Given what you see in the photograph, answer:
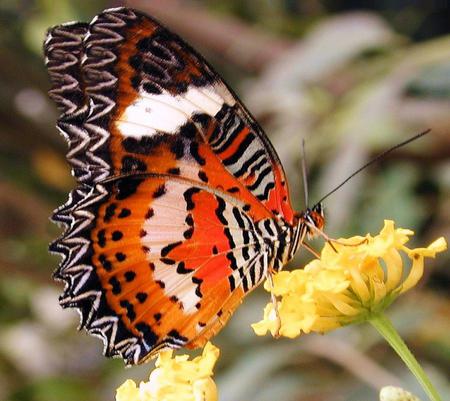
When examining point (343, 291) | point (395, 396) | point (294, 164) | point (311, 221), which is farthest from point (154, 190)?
point (294, 164)

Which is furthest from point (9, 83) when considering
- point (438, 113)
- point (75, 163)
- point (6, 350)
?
point (75, 163)

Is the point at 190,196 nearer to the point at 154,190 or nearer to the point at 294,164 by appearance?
the point at 154,190

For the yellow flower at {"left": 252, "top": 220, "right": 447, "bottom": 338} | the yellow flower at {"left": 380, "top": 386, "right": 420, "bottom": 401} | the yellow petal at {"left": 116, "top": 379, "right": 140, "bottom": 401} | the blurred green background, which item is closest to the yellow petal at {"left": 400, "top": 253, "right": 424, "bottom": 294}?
the yellow flower at {"left": 252, "top": 220, "right": 447, "bottom": 338}

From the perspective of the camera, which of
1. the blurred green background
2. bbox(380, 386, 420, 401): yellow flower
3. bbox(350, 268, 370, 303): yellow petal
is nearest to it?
bbox(380, 386, 420, 401): yellow flower

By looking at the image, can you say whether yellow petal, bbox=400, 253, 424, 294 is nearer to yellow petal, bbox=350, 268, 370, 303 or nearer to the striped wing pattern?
yellow petal, bbox=350, 268, 370, 303

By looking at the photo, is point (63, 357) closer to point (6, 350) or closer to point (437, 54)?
point (6, 350)

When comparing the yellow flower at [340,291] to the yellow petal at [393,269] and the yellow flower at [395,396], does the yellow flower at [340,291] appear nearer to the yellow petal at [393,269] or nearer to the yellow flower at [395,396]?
the yellow petal at [393,269]

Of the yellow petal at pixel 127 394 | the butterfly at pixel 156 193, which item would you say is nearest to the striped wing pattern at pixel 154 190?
the butterfly at pixel 156 193
